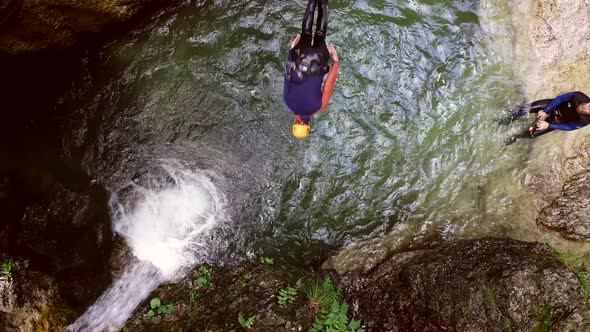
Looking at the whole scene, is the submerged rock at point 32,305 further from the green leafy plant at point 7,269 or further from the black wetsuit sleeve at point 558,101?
the black wetsuit sleeve at point 558,101

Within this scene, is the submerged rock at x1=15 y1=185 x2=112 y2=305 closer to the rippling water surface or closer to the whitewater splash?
the whitewater splash

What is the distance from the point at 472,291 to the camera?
485cm

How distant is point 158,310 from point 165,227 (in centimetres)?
154

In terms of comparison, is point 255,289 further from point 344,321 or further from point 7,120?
point 7,120

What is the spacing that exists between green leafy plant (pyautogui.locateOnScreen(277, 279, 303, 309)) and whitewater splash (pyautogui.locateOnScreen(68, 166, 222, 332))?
6.06ft

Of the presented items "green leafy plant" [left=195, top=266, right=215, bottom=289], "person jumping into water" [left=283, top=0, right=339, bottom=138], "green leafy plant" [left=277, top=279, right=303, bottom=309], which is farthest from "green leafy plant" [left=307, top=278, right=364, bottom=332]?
"person jumping into water" [left=283, top=0, right=339, bottom=138]

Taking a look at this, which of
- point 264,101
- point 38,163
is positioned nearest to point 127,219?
point 38,163

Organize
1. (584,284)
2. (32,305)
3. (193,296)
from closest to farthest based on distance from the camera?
(584,284)
(32,305)
(193,296)

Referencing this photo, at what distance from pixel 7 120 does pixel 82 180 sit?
155 centimetres

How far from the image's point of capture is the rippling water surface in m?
6.57

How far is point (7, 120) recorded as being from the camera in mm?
6172

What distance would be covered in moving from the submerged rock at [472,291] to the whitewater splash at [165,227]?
109 inches

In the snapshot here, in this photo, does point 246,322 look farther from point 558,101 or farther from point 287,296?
point 558,101

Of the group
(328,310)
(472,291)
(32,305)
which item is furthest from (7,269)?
(472,291)
